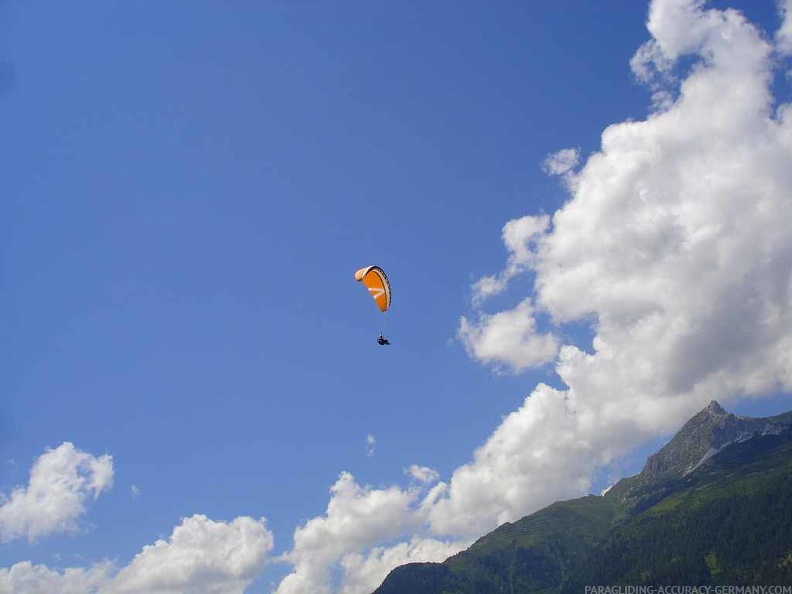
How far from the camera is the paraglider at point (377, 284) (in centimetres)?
9719

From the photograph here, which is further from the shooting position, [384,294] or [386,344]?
[384,294]

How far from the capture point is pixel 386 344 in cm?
8825

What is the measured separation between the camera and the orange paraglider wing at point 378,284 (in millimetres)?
97250

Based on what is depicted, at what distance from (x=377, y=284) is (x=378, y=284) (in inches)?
6.6

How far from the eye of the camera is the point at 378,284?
97562 mm

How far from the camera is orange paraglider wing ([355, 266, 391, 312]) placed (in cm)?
9725

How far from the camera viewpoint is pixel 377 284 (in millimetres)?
97625

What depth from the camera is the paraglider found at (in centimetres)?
9719

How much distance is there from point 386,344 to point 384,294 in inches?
450

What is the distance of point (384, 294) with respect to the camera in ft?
319

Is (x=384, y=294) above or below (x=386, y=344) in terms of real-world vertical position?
above
